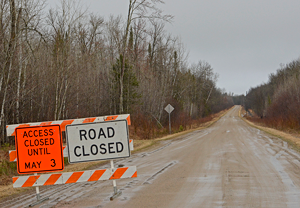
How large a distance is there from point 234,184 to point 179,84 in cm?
4284

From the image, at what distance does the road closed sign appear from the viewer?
22.4 ft

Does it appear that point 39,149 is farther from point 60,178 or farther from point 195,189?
point 195,189

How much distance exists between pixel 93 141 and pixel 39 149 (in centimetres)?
115

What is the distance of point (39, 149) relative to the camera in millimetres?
6719

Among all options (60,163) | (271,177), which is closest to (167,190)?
(60,163)

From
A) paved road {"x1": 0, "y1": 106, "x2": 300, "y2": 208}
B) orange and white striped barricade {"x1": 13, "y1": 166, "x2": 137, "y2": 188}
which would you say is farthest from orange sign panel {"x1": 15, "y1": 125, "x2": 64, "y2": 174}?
paved road {"x1": 0, "y1": 106, "x2": 300, "y2": 208}

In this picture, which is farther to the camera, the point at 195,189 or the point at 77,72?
the point at 77,72

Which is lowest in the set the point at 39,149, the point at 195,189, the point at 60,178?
the point at 195,189

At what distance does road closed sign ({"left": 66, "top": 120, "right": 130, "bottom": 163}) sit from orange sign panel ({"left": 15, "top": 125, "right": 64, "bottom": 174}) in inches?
10.2

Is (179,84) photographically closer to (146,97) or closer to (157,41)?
(157,41)

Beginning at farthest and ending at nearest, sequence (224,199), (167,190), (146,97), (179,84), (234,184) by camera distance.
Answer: (179,84) → (146,97) → (234,184) → (167,190) → (224,199)

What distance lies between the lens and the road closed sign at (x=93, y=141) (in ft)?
22.4

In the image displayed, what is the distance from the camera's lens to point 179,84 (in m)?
50.5

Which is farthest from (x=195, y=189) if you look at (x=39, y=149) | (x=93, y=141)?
(x=39, y=149)
